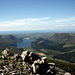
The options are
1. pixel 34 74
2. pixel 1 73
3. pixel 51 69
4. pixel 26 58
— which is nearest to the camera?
pixel 1 73

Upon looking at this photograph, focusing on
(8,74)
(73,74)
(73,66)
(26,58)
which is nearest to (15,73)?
(8,74)

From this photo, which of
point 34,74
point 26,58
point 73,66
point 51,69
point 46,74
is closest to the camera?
point 34,74

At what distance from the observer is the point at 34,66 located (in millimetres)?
44062

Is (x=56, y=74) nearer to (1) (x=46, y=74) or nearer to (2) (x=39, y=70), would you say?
(1) (x=46, y=74)

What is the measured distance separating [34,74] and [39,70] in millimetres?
3814

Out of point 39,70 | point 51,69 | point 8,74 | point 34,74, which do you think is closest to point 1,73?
point 8,74

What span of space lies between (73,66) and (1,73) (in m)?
73.4

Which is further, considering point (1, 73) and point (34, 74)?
point (34, 74)

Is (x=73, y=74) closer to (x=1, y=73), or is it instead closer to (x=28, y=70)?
(x=28, y=70)

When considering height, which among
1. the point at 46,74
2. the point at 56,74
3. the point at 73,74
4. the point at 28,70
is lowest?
the point at 73,74

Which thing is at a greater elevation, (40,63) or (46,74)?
(40,63)

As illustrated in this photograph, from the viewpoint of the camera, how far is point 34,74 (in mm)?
41656

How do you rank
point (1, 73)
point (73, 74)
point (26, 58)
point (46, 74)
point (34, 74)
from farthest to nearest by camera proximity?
point (73, 74)
point (26, 58)
point (46, 74)
point (34, 74)
point (1, 73)

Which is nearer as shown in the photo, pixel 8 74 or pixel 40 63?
pixel 8 74
